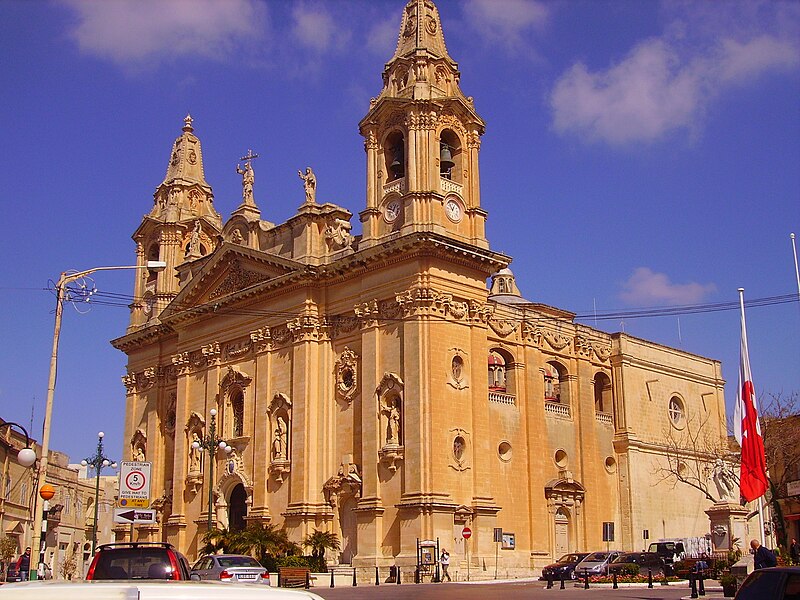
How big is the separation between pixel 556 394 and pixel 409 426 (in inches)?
424

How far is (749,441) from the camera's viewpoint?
81.9 feet

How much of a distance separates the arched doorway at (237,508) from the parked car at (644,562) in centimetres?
1803

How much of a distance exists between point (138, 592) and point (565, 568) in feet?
113

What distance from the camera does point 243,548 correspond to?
3862 cm

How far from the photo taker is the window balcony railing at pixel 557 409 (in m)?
45.8

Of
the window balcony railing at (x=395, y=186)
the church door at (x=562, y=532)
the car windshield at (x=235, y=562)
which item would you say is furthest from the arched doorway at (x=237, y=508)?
the car windshield at (x=235, y=562)

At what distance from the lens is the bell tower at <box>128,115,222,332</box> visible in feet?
186

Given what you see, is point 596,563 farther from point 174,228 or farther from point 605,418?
point 174,228

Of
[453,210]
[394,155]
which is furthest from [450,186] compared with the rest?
[394,155]

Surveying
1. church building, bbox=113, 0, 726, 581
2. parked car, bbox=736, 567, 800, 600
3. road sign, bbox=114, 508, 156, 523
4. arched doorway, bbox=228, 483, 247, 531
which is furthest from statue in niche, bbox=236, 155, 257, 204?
parked car, bbox=736, 567, 800, 600

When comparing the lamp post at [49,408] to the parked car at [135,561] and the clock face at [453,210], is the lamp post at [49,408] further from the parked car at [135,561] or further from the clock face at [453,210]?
the clock face at [453,210]

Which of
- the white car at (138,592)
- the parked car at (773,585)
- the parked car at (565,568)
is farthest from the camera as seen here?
the parked car at (565,568)

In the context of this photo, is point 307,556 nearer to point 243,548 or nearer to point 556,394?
point 243,548

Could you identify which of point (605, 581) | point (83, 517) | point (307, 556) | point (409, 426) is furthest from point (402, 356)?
point (83, 517)
